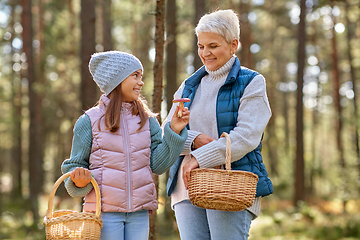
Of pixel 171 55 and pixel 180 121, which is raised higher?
pixel 171 55

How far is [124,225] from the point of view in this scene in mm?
2809

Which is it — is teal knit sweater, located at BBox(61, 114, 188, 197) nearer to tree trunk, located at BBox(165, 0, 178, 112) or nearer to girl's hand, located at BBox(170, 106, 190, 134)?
girl's hand, located at BBox(170, 106, 190, 134)

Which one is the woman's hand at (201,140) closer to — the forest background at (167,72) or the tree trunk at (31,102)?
the forest background at (167,72)

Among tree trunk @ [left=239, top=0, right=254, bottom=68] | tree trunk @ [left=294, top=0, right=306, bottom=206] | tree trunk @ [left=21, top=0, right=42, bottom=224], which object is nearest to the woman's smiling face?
tree trunk @ [left=21, top=0, right=42, bottom=224]

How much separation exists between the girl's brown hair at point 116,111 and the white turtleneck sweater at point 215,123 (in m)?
0.36

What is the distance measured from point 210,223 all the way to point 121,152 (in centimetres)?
81

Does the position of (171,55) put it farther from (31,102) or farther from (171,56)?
(31,102)

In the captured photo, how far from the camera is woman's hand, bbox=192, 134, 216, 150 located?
2.80 meters

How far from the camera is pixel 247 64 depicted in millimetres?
17750

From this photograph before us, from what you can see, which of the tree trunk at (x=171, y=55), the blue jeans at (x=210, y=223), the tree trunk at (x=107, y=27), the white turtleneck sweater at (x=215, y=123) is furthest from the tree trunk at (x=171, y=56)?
the blue jeans at (x=210, y=223)

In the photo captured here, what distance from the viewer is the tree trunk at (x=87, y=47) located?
25.5 ft

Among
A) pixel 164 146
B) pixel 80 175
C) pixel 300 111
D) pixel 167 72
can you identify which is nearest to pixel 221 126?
pixel 164 146

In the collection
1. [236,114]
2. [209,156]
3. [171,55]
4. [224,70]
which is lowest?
[209,156]

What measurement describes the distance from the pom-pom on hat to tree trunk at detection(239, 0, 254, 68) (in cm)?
1404
